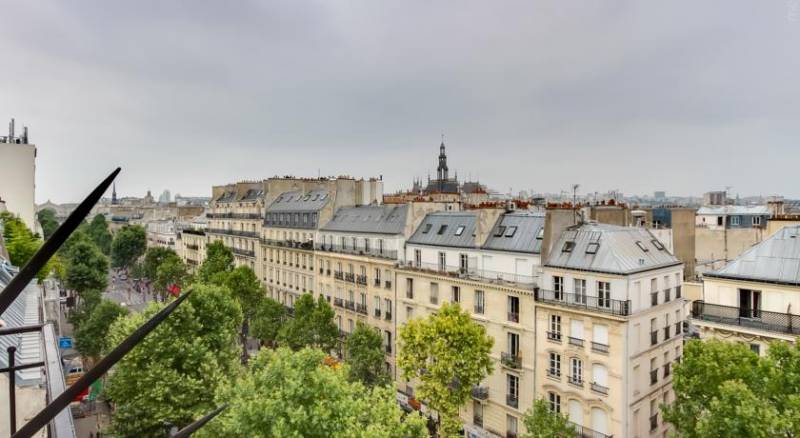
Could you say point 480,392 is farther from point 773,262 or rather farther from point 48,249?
point 48,249

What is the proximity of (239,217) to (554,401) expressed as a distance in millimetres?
45638

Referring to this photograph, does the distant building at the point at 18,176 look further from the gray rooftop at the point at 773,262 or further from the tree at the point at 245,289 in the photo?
the gray rooftop at the point at 773,262

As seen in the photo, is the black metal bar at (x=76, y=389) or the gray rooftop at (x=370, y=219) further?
the gray rooftop at (x=370, y=219)

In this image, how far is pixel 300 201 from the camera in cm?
5291

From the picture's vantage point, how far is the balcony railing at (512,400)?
95.5ft

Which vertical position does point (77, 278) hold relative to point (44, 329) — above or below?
below

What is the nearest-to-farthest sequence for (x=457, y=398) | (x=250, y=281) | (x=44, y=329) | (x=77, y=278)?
1. (x=44, y=329)
2. (x=457, y=398)
3. (x=250, y=281)
4. (x=77, y=278)

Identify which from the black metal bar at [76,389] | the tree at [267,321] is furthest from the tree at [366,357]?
the black metal bar at [76,389]

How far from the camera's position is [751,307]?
21656mm

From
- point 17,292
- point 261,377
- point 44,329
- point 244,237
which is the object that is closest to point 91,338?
point 244,237

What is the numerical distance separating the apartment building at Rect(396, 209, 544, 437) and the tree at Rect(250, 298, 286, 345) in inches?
453

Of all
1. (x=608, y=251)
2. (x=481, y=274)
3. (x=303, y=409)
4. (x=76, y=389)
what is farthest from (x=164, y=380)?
(x=76, y=389)

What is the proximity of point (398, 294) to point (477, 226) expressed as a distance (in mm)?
8238

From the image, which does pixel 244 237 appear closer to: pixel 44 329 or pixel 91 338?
pixel 91 338
